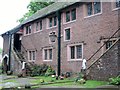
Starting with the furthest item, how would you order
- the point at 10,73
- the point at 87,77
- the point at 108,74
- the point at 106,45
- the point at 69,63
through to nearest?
1. the point at 10,73
2. the point at 69,63
3. the point at 106,45
4. the point at 87,77
5. the point at 108,74

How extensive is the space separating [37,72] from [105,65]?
11922 mm

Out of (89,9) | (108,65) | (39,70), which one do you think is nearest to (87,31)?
(89,9)

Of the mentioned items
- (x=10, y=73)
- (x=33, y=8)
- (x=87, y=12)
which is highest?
(x=33, y=8)

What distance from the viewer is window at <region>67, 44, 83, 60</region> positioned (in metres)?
21.7

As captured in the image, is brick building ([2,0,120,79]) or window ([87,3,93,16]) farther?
window ([87,3,93,16])

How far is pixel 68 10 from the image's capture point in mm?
23453

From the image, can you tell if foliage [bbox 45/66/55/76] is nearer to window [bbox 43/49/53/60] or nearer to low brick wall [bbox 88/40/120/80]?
window [bbox 43/49/53/60]

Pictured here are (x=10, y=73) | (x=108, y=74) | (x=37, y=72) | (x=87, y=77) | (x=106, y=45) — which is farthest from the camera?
(x=10, y=73)

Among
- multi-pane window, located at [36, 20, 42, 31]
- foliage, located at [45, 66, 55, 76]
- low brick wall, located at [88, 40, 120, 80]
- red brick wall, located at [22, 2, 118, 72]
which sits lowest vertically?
foliage, located at [45, 66, 55, 76]

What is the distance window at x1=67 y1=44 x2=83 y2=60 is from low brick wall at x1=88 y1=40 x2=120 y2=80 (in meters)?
4.66

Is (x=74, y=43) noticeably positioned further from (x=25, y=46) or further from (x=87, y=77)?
(x=25, y=46)

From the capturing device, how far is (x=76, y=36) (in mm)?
22062

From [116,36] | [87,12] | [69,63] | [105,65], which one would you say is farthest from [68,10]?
[105,65]

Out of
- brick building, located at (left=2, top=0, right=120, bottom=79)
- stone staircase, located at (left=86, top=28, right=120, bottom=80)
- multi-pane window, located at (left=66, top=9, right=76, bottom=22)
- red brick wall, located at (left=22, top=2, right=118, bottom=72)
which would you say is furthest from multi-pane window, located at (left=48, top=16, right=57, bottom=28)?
stone staircase, located at (left=86, top=28, right=120, bottom=80)
